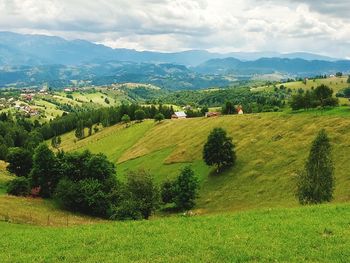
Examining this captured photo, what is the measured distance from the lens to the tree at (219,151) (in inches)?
3871

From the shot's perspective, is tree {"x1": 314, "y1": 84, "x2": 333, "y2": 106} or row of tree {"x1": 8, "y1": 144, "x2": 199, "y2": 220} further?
tree {"x1": 314, "y1": 84, "x2": 333, "y2": 106}

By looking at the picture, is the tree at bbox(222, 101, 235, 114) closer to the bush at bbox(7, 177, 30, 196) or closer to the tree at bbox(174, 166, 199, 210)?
the tree at bbox(174, 166, 199, 210)

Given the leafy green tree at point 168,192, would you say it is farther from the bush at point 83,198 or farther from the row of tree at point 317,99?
the row of tree at point 317,99

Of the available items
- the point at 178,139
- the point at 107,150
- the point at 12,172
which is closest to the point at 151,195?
the point at 12,172

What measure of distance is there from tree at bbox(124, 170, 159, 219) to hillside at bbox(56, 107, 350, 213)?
14.6 metres

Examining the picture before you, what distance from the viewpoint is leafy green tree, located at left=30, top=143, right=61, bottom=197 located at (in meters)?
80.8

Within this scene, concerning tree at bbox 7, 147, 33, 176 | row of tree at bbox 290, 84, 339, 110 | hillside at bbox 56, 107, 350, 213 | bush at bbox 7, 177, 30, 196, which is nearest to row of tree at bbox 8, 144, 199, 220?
bush at bbox 7, 177, 30, 196

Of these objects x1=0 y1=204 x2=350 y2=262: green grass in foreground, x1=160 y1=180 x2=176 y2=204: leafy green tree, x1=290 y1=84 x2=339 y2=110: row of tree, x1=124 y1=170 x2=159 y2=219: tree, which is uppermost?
x1=290 y1=84 x2=339 y2=110: row of tree

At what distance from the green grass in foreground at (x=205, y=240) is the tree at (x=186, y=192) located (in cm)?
4716

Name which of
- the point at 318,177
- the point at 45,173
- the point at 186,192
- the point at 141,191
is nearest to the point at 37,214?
the point at 141,191

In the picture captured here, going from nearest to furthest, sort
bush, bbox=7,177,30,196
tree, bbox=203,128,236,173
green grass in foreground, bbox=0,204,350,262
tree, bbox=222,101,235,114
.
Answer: green grass in foreground, bbox=0,204,350,262
bush, bbox=7,177,30,196
tree, bbox=203,128,236,173
tree, bbox=222,101,235,114

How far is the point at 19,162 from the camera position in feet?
329

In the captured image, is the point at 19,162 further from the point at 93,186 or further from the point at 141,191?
the point at 141,191

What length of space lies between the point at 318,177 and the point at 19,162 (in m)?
75.4
